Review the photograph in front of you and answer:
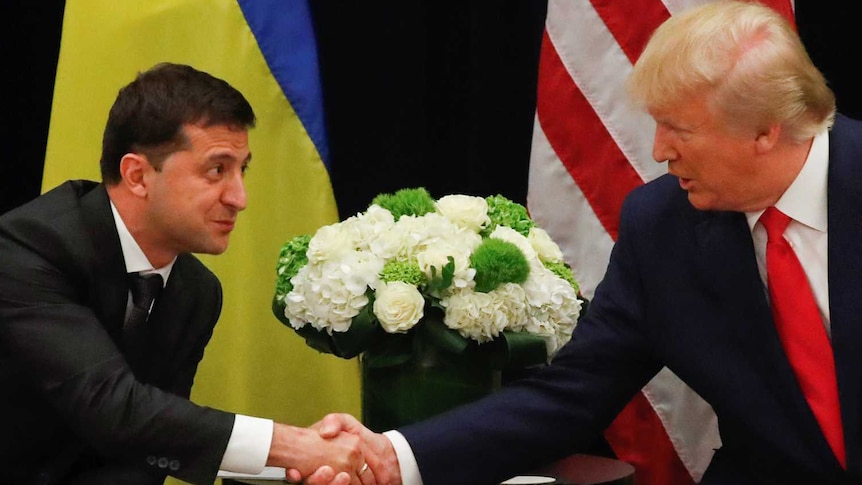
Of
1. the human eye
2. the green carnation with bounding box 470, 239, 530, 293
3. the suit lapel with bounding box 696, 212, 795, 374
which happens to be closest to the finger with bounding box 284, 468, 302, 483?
the green carnation with bounding box 470, 239, 530, 293

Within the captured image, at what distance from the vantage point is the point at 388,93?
148 inches

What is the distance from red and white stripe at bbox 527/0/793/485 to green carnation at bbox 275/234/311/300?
902 millimetres

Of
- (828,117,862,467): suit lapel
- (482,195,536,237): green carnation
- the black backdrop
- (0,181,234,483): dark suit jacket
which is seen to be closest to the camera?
(828,117,862,467): suit lapel

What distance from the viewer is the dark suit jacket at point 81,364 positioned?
94.7 inches

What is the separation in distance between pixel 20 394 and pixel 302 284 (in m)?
0.61

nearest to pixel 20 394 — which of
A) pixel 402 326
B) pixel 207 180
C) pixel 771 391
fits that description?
pixel 207 180

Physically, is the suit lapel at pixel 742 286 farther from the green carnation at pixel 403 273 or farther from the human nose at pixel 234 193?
the human nose at pixel 234 193

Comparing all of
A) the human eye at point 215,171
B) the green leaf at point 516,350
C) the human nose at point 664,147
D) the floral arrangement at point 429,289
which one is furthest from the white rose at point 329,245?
the human nose at point 664,147

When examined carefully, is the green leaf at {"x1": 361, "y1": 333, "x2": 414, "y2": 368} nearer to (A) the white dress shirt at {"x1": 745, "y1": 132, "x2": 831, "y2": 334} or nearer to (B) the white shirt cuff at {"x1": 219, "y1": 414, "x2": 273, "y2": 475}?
(B) the white shirt cuff at {"x1": 219, "y1": 414, "x2": 273, "y2": 475}

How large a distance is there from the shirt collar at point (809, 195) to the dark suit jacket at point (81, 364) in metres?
1.12

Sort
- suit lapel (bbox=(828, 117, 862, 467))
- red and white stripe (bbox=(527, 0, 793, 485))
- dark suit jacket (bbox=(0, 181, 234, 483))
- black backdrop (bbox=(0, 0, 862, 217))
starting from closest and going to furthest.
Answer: suit lapel (bbox=(828, 117, 862, 467)) → dark suit jacket (bbox=(0, 181, 234, 483)) → red and white stripe (bbox=(527, 0, 793, 485)) → black backdrop (bbox=(0, 0, 862, 217))

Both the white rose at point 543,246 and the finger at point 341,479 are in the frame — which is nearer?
the finger at point 341,479

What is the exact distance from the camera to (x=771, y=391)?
2.38 meters

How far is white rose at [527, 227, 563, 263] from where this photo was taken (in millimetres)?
2717
